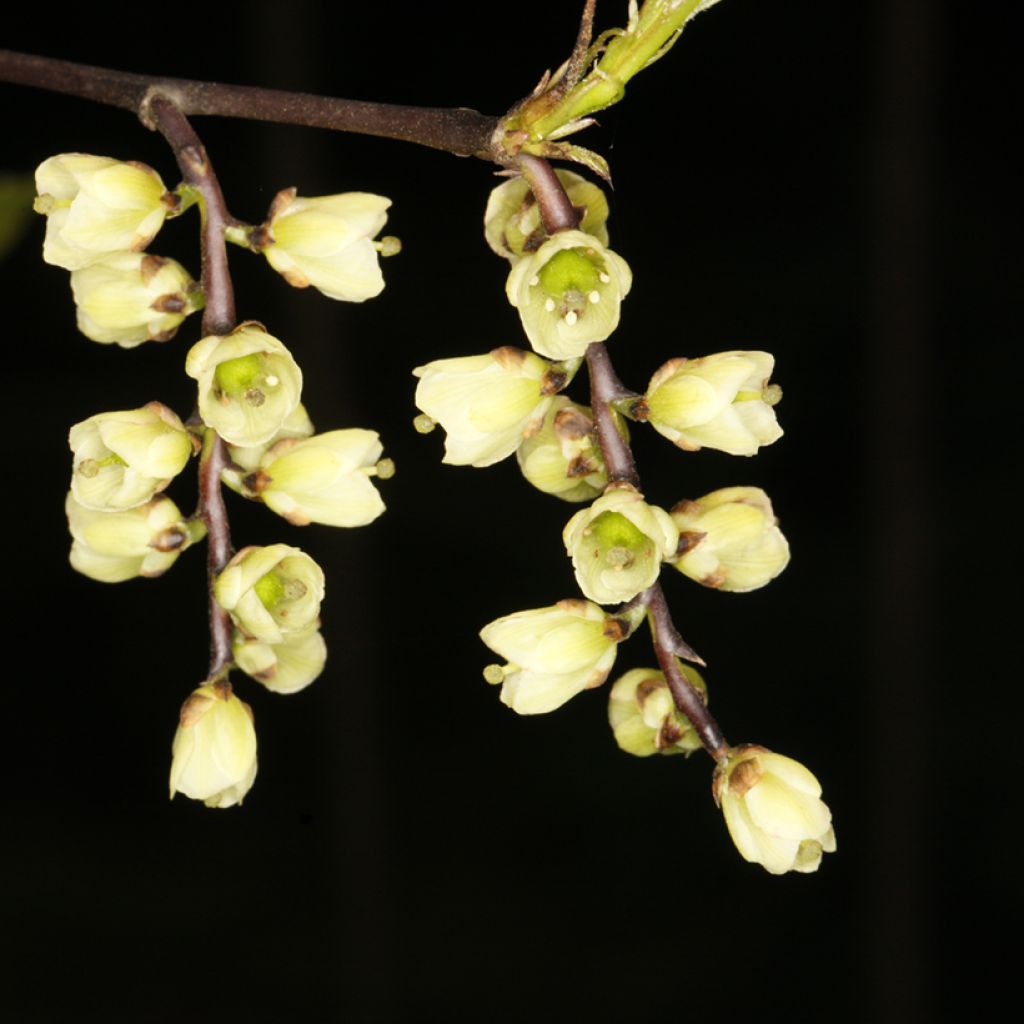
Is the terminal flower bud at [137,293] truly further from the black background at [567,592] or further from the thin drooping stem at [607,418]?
the black background at [567,592]

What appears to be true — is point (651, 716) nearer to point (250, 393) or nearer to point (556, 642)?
point (556, 642)

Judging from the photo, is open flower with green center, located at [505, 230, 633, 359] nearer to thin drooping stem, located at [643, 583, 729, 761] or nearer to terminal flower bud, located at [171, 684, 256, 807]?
thin drooping stem, located at [643, 583, 729, 761]

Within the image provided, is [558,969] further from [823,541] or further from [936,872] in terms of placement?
[823,541]

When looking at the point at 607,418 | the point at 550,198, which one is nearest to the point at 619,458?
the point at 607,418

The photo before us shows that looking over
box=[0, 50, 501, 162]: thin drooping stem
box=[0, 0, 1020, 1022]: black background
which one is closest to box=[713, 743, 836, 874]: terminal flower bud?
box=[0, 50, 501, 162]: thin drooping stem

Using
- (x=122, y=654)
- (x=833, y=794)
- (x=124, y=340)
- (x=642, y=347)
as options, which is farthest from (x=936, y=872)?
(x=124, y=340)

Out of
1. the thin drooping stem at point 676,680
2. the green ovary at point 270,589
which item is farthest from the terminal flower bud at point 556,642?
the green ovary at point 270,589
